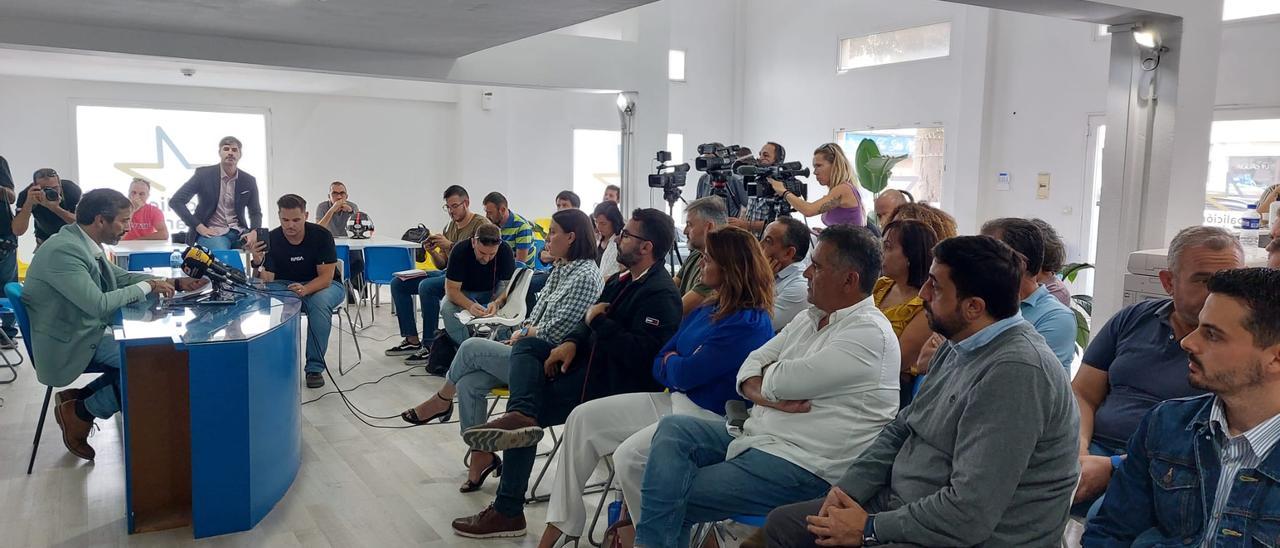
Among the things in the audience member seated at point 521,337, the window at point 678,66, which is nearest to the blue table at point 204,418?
the audience member seated at point 521,337

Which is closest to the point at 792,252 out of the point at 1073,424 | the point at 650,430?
the point at 650,430

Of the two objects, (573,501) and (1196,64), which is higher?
(1196,64)

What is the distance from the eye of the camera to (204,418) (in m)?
3.19

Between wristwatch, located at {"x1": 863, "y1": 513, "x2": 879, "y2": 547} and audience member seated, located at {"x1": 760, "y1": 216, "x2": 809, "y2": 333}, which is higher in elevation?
audience member seated, located at {"x1": 760, "y1": 216, "x2": 809, "y2": 333}

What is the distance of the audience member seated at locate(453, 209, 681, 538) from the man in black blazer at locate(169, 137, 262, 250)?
177 inches

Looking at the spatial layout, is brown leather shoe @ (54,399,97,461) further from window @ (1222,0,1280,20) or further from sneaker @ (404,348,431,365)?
window @ (1222,0,1280,20)

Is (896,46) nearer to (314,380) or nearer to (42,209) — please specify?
(314,380)

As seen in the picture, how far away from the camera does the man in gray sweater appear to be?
182 centimetres

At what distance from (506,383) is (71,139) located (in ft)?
28.4

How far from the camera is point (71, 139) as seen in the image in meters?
9.90

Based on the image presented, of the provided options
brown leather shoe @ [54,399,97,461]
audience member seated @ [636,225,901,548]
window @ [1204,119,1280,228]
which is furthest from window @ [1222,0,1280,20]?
brown leather shoe @ [54,399,97,461]

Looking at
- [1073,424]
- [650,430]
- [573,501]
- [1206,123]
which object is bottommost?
[573,501]

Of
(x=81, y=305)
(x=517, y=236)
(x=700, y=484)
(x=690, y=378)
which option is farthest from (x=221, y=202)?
(x=700, y=484)

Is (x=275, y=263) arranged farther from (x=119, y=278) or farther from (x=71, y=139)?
(x=71, y=139)
